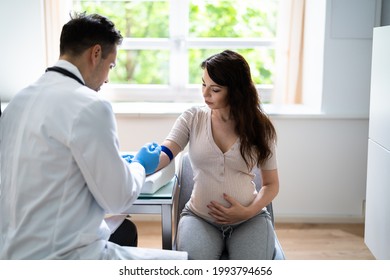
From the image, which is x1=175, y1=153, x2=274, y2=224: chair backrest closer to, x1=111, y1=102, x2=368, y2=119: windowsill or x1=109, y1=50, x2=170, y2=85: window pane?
x1=111, y1=102, x2=368, y2=119: windowsill

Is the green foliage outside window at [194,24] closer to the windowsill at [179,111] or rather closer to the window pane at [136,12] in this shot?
the window pane at [136,12]

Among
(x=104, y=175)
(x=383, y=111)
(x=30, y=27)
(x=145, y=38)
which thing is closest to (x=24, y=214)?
(x=104, y=175)

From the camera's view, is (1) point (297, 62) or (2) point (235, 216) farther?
(1) point (297, 62)

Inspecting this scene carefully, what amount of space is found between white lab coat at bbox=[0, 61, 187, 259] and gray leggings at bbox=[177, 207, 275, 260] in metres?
0.45

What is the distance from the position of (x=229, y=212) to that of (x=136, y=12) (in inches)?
86.9

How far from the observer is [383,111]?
2.41 meters

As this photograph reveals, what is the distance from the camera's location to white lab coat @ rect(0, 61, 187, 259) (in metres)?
1.39

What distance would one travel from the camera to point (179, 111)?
132 inches

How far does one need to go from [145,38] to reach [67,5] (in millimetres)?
565

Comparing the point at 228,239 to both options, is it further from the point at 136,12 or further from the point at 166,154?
the point at 136,12

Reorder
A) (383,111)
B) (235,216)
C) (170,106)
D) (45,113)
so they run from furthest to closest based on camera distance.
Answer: (170,106), (383,111), (235,216), (45,113)

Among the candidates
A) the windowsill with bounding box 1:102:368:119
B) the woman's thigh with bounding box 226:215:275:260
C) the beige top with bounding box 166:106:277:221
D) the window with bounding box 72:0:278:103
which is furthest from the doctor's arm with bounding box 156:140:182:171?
the window with bounding box 72:0:278:103

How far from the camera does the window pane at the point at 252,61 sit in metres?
3.76

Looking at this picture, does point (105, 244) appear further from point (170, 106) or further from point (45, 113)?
point (170, 106)
